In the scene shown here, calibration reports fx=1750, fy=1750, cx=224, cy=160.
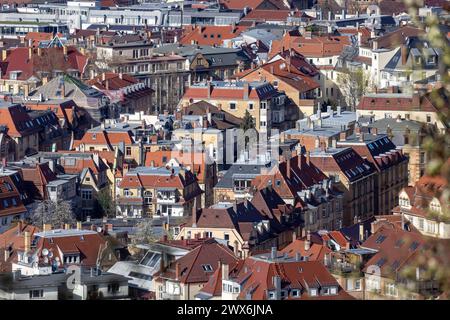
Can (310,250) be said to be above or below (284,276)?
below

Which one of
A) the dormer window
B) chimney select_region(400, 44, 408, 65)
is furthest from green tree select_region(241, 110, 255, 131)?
the dormer window

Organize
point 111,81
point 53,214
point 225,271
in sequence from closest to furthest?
point 225,271 < point 53,214 < point 111,81

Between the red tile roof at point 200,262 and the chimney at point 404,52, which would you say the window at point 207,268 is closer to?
the red tile roof at point 200,262

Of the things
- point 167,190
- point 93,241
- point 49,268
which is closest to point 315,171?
point 167,190

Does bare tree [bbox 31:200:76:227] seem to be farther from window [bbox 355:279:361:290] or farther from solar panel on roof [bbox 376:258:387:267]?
window [bbox 355:279:361:290]

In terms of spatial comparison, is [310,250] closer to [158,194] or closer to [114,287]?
[114,287]

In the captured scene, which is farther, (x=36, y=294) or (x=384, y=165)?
(x=384, y=165)

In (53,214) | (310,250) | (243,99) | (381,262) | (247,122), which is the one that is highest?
(381,262)

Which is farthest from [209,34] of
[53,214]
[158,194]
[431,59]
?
[431,59]
